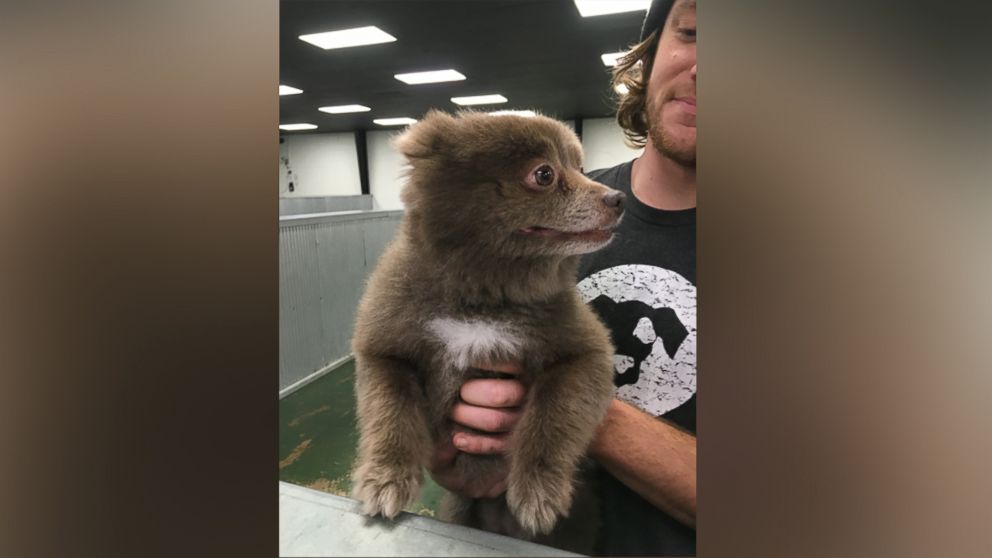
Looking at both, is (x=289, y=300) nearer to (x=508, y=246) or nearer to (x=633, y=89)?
(x=508, y=246)

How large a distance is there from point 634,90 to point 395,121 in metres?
0.64

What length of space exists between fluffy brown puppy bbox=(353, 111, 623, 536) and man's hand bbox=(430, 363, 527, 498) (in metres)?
0.02

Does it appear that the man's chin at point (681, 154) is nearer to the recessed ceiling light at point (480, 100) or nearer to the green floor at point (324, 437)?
the recessed ceiling light at point (480, 100)

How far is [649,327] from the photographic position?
5.11 feet

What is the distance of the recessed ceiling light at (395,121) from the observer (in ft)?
5.08

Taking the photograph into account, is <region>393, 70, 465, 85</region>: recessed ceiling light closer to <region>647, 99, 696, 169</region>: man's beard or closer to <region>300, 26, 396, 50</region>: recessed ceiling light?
<region>300, 26, 396, 50</region>: recessed ceiling light

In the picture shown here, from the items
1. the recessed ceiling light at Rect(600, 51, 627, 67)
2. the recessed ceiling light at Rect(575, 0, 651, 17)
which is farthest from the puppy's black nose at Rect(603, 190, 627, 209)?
the recessed ceiling light at Rect(575, 0, 651, 17)

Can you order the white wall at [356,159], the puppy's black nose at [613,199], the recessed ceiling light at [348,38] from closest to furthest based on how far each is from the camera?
the puppy's black nose at [613,199] → the white wall at [356,159] → the recessed ceiling light at [348,38]

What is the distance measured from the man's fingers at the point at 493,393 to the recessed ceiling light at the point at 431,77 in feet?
2.66
